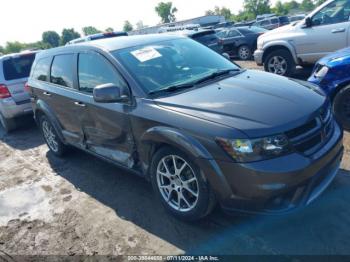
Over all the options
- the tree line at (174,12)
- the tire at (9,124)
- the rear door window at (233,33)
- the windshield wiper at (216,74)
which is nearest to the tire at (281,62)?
the windshield wiper at (216,74)

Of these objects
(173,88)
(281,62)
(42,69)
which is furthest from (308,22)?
(42,69)

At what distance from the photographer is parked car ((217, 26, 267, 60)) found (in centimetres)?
1414

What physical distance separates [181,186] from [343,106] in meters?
2.87

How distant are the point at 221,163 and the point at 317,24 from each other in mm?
5913

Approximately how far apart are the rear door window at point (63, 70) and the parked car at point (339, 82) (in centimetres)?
349

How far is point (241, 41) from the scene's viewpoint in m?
14.4

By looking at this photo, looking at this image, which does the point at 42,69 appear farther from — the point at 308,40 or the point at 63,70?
the point at 308,40

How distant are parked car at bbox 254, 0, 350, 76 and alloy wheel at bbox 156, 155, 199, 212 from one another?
5.51 m

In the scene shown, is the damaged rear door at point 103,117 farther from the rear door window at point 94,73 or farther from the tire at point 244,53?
the tire at point 244,53

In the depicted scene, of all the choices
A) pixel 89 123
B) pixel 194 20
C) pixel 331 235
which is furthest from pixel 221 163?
pixel 194 20

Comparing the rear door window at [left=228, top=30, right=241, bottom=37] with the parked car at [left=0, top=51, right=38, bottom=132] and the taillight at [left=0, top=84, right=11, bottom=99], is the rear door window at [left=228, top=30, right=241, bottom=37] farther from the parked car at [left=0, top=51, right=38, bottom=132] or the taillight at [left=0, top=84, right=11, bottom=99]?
the taillight at [left=0, top=84, right=11, bottom=99]

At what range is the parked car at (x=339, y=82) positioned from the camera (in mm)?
4648

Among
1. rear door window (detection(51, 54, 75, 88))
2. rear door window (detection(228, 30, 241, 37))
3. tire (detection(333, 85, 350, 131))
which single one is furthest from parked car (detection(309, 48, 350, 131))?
rear door window (detection(228, 30, 241, 37))

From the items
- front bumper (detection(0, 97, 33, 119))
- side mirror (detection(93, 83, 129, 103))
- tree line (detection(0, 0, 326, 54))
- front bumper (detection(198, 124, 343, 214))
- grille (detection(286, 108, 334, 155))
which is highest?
side mirror (detection(93, 83, 129, 103))
